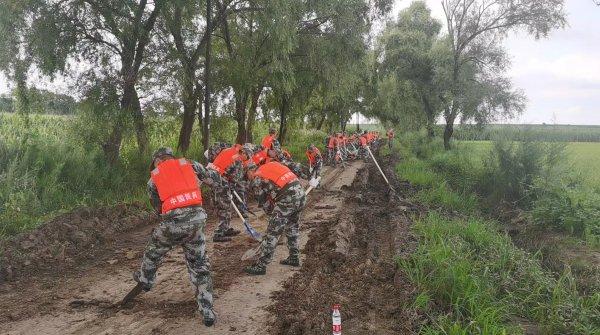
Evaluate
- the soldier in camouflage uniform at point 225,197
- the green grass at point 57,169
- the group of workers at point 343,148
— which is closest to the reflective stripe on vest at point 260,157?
the soldier in camouflage uniform at point 225,197

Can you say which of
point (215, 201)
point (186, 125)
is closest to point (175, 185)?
point (215, 201)

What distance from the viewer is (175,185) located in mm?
5188

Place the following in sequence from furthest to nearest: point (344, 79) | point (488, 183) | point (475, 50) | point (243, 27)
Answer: point (475, 50) → point (344, 79) → point (243, 27) → point (488, 183)

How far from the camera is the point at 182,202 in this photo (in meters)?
5.16

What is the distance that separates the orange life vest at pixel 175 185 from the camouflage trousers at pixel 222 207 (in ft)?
11.8

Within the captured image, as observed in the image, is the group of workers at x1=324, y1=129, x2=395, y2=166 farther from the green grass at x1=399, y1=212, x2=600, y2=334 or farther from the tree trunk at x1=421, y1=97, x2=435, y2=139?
the green grass at x1=399, y1=212, x2=600, y2=334

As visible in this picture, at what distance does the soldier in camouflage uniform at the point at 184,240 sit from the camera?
517cm

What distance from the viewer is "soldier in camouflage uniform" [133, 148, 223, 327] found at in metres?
5.17

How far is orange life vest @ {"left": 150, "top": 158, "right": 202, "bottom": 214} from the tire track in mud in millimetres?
1290

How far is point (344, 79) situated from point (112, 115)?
36.3 ft

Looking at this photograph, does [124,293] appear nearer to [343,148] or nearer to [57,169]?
[57,169]

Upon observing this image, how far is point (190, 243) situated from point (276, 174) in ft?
6.49

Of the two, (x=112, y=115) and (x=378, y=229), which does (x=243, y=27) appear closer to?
(x=112, y=115)

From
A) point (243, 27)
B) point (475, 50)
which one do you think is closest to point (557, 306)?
point (243, 27)
